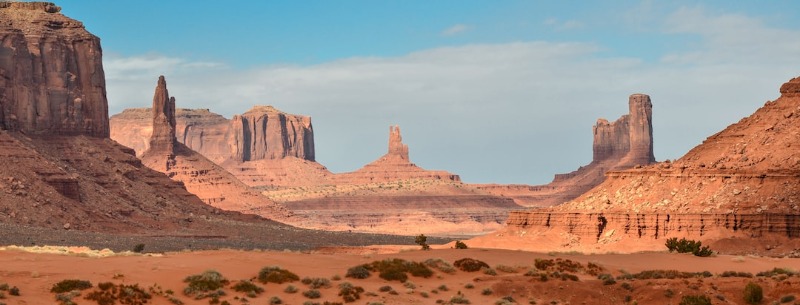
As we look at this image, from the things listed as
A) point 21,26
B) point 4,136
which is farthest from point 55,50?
point 4,136

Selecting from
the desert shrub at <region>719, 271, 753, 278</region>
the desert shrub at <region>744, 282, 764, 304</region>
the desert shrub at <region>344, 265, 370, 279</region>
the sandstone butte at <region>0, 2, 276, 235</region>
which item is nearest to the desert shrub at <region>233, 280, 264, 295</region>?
the desert shrub at <region>344, 265, 370, 279</region>

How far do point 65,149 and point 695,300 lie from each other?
304ft

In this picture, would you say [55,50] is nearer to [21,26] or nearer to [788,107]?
[21,26]

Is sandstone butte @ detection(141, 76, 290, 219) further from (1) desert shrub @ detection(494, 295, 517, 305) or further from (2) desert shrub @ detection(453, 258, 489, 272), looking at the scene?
(1) desert shrub @ detection(494, 295, 517, 305)

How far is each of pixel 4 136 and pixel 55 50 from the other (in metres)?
17.2

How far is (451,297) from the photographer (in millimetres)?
46656

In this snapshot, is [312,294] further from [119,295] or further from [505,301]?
[119,295]

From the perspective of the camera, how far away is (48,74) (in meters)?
133

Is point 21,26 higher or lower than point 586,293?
higher

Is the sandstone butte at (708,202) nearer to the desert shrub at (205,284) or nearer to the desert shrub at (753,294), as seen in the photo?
the desert shrub at (753,294)

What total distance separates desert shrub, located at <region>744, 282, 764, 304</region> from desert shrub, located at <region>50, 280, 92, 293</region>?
62.9 ft

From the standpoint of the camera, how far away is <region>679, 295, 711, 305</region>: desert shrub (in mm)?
44312

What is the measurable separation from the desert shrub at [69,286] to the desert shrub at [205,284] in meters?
2.89

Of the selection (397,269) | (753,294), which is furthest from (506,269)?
(753,294)
